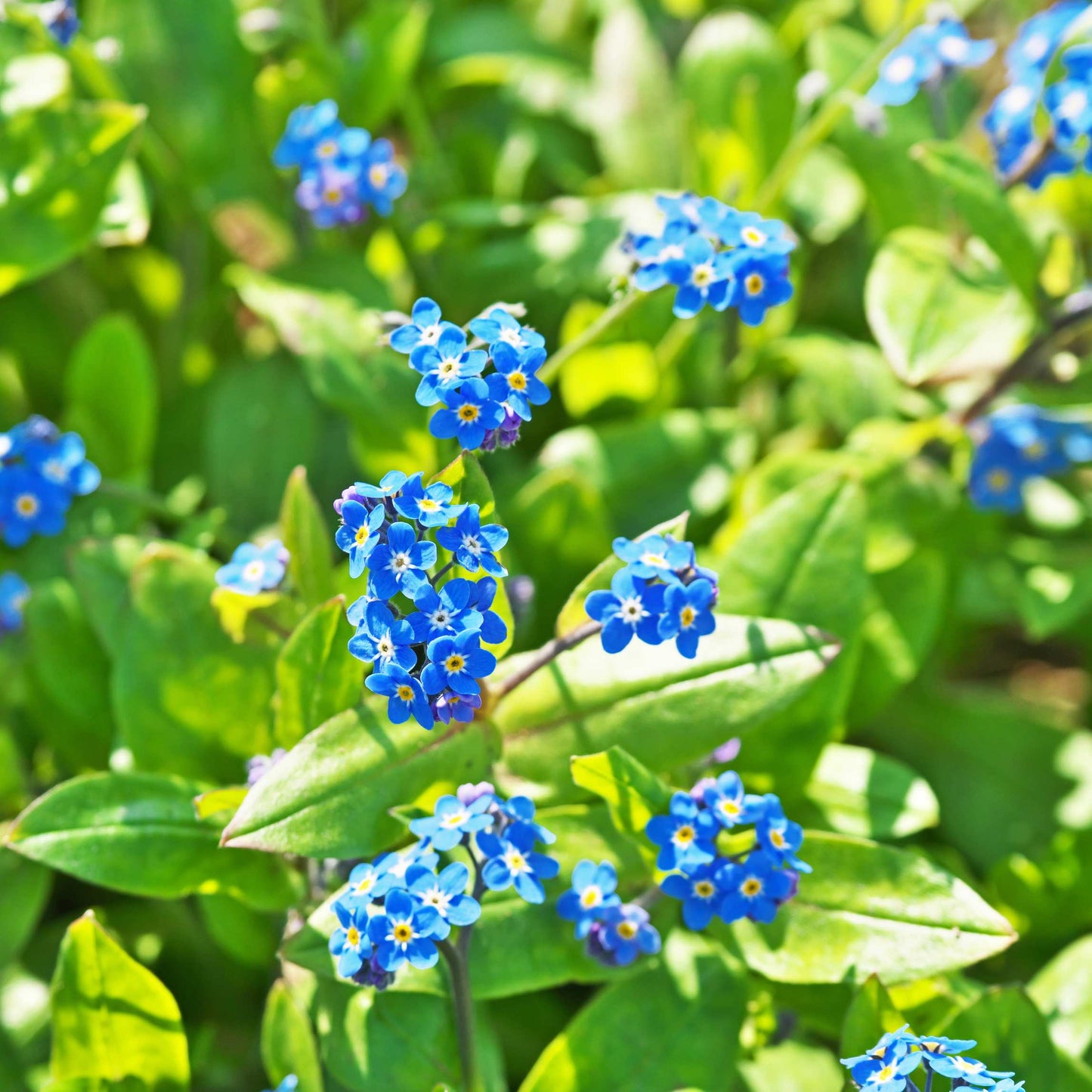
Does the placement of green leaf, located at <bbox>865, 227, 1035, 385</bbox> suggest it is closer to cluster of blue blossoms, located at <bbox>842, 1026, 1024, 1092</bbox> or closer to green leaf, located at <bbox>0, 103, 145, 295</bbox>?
cluster of blue blossoms, located at <bbox>842, 1026, 1024, 1092</bbox>

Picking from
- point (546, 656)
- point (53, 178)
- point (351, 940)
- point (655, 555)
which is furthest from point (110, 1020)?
point (53, 178)

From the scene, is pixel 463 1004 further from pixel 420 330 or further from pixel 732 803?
pixel 420 330

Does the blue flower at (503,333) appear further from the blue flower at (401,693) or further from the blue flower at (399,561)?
the blue flower at (401,693)

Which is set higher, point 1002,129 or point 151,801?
point 1002,129

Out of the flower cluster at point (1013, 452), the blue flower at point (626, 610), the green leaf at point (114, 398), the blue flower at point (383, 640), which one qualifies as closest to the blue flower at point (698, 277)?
the blue flower at point (626, 610)

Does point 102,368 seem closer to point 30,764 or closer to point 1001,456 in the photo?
point 30,764

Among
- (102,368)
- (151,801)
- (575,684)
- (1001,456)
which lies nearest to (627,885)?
(575,684)
